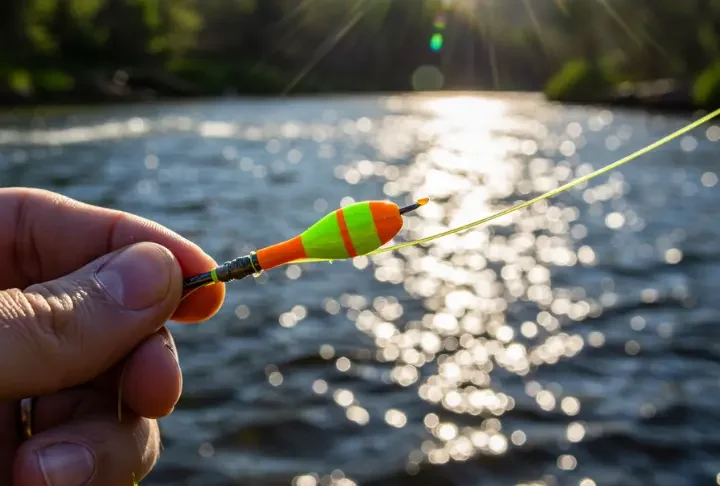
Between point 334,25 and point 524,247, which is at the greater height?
point 334,25

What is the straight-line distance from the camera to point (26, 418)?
2.48m

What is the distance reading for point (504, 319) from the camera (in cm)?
766

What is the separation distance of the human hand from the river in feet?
7.99

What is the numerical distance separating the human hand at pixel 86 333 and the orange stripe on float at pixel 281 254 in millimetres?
393

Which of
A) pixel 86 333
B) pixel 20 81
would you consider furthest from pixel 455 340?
pixel 20 81

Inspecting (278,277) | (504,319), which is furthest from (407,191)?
(504,319)

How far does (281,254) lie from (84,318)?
620 mm

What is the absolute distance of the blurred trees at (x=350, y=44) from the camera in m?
50.2

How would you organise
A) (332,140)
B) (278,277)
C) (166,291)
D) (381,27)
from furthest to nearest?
1. (381,27)
2. (332,140)
3. (278,277)
4. (166,291)

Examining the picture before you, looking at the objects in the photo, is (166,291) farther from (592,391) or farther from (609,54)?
(609,54)

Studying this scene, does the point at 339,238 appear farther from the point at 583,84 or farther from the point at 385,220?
the point at 583,84

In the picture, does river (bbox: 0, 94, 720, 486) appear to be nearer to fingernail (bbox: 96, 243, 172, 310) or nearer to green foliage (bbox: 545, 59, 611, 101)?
fingernail (bbox: 96, 243, 172, 310)

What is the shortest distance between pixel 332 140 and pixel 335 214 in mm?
24926

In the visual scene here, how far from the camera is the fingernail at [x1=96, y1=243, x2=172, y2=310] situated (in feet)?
7.23
